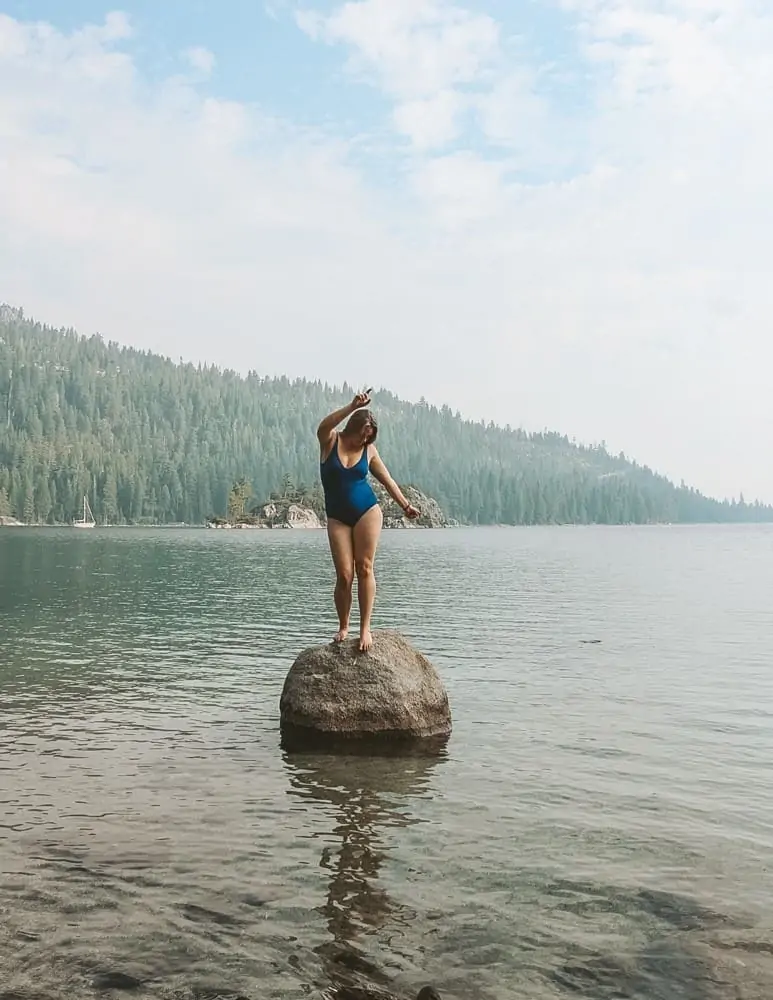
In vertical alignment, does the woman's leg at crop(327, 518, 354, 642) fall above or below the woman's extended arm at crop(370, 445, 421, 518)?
below

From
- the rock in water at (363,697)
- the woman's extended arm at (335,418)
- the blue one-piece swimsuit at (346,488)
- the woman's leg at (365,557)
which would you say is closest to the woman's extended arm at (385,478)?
the blue one-piece swimsuit at (346,488)

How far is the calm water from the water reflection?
3 cm

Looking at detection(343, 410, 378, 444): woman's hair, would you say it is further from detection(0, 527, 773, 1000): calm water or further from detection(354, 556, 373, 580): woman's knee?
detection(0, 527, 773, 1000): calm water

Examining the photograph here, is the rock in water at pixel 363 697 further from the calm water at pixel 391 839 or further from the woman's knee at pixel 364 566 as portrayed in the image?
the woman's knee at pixel 364 566

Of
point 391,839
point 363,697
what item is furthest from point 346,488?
point 391,839

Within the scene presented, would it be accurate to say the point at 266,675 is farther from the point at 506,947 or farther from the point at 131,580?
the point at 131,580

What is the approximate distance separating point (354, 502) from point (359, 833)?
533 cm

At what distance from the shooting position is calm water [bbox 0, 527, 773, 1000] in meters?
6.17

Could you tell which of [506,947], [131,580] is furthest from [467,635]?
[131,580]

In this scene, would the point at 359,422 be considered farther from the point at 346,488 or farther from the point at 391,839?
the point at 391,839

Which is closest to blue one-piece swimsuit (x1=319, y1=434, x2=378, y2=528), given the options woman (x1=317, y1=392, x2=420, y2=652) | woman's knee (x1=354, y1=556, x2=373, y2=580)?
woman (x1=317, y1=392, x2=420, y2=652)

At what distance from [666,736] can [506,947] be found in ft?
28.0

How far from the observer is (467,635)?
2827 centimetres

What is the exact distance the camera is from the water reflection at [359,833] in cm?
629
